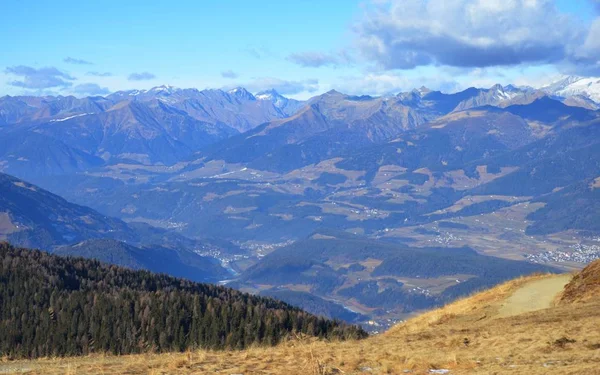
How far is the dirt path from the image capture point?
38194mm

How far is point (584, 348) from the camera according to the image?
24.3m

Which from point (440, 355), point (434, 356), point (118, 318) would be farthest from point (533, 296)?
point (118, 318)

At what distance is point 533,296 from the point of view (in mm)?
41344

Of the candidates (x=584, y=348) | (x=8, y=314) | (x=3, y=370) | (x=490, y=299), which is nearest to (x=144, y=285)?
(x=8, y=314)

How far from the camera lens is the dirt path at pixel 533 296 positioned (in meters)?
38.2

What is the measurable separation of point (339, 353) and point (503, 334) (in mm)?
6677

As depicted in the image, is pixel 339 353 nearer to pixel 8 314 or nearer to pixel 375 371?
pixel 375 371

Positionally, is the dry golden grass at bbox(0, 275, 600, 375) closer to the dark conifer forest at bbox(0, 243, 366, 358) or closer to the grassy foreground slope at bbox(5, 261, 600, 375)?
the grassy foreground slope at bbox(5, 261, 600, 375)

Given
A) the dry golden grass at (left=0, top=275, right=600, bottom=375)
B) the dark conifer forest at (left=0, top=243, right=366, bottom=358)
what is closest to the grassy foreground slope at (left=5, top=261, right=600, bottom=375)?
the dry golden grass at (left=0, top=275, right=600, bottom=375)

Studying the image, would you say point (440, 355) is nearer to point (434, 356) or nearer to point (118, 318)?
point (434, 356)

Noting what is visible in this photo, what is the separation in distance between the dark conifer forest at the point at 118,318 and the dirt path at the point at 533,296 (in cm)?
2171

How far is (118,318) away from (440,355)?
7080cm

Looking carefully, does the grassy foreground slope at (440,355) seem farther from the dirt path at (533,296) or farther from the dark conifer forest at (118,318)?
the dark conifer forest at (118,318)

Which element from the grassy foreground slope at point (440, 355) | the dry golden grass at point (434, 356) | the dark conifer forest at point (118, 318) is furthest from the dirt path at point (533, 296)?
the dark conifer forest at point (118, 318)
